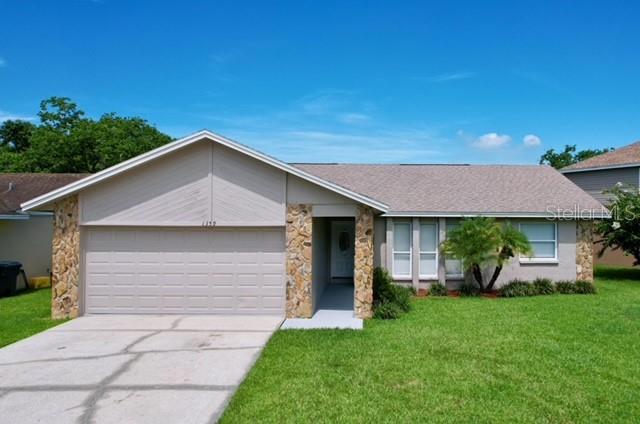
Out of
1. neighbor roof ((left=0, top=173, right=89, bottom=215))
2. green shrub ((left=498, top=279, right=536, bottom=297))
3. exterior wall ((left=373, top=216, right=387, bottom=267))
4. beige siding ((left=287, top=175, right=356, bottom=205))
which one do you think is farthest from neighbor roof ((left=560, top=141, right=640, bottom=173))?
neighbor roof ((left=0, top=173, right=89, bottom=215))

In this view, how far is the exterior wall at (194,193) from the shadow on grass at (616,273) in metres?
15.7

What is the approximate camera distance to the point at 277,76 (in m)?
19.2

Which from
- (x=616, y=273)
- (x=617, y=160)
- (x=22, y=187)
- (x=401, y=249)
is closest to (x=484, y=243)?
(x=401, y=249)

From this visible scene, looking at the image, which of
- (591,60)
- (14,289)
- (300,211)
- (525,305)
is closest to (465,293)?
(525,305)

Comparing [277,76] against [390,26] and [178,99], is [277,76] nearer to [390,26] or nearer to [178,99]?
[390,26]

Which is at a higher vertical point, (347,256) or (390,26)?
(390,26)

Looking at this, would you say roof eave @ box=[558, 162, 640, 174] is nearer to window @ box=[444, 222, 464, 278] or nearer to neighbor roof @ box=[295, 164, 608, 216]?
neighbor roof @ box=[295, 164, 608, 216]

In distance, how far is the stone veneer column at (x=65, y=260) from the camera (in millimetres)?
10922

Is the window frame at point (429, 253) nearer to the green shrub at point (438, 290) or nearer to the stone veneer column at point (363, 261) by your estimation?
the green shrub at point (438, 290)

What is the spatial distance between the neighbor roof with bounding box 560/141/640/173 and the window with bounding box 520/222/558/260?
945 centimetres

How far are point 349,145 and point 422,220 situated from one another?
46.0ft

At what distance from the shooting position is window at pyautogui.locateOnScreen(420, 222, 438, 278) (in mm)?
15688

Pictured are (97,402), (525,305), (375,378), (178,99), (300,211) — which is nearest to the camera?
(97,402)

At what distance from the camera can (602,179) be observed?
23.6m
